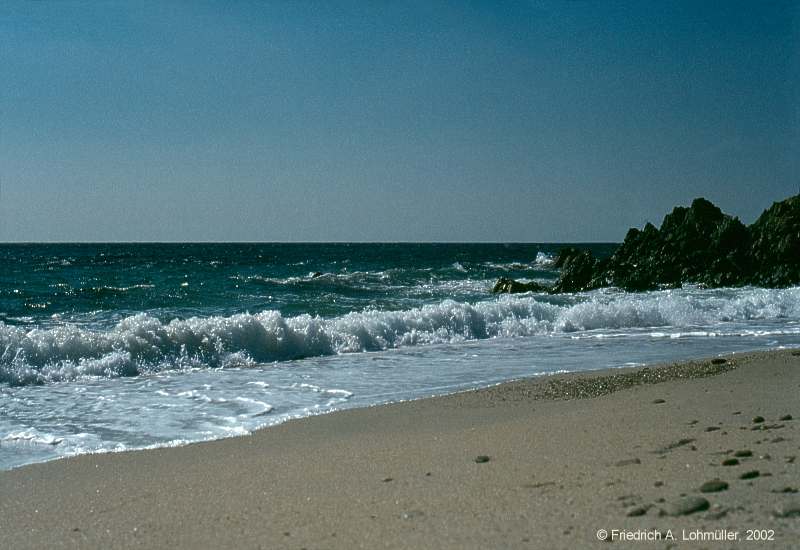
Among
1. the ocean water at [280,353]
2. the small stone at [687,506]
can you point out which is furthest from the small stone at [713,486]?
the ocean water at [280,353]

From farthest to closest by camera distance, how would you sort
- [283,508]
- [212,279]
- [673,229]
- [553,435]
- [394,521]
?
1. [212,279]
2. [673,229]
3. [553,435]
4. [283,508]
5. [394,521]

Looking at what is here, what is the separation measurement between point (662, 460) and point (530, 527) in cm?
131

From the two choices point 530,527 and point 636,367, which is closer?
point 530,527

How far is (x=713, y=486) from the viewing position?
334 centimetres

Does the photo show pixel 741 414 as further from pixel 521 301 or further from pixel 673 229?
pixel 673 229

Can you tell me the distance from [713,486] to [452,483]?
1.31 m

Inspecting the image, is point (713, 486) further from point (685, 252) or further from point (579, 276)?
point (685, 252)

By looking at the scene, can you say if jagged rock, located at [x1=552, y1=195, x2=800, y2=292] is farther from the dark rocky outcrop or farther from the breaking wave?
the breaking wave

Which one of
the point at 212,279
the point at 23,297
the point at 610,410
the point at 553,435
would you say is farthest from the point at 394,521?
the point at 212,279

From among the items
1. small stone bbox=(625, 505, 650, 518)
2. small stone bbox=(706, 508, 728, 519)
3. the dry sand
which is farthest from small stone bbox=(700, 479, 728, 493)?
small stone bbox=(625, 505, 650, 518)

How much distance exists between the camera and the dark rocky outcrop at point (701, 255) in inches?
961

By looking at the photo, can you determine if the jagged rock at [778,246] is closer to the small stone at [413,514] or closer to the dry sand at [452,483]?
the dry sand at [452,483]

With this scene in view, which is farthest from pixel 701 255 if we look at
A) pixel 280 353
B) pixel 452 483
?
pixel 452 483

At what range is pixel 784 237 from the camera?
2456 cm
